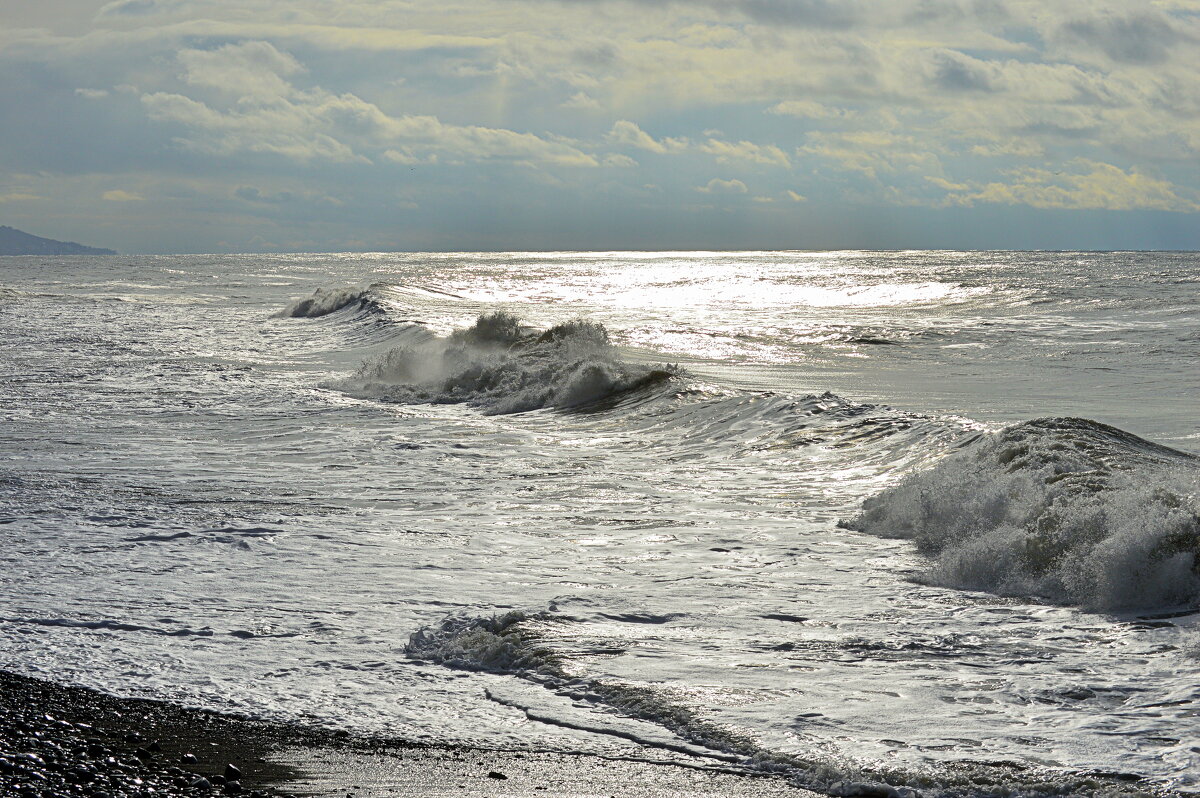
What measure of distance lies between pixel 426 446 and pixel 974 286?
50045 millimetres

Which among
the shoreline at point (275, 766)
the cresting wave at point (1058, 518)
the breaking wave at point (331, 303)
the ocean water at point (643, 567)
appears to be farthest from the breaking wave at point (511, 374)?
the breaking wave at point (331, 303)

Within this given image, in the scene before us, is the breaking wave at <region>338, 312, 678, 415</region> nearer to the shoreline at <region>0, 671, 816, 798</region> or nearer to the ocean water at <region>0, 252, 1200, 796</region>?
the ocean water at <region>0, 252, 1200, 796</region>

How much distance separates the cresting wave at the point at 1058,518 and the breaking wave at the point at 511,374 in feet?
24.6

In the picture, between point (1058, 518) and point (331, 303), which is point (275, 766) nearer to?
point (1058, 518)

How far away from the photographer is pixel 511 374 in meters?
17.8

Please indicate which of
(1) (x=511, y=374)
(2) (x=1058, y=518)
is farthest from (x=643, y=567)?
(1) (x=511, y=374)

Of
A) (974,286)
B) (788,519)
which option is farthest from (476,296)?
(788,519)

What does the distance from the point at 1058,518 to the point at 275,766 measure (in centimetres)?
546

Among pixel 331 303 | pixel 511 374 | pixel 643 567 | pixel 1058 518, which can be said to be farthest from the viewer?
pixel 331 303

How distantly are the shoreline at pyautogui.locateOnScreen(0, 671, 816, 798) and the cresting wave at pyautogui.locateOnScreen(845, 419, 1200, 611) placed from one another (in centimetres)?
324

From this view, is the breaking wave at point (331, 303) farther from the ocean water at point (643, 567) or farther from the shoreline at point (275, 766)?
the shoreline at point (275, 766)

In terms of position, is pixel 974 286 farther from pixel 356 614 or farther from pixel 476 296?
pixel 356 614

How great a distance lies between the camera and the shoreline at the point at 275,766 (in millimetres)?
3924

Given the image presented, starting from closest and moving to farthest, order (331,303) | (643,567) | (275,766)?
1. (275,766)
2. (643,567)
3. (331,303)
